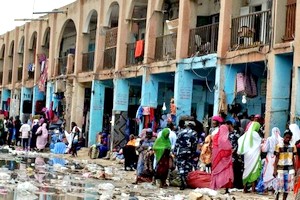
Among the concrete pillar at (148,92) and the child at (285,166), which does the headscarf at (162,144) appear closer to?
the child at (285,166)

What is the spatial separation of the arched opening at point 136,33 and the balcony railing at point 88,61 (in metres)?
2.84

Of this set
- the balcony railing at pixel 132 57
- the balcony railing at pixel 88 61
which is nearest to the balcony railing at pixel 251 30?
the balcony railing at pixel 132 57

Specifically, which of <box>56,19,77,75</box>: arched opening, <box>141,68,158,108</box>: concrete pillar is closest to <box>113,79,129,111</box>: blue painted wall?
<box>141,68,158,108</box>: concrete pillar

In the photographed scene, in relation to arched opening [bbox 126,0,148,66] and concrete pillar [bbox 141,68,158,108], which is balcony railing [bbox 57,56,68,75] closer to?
arched opening [bbox 126,0,148,66]

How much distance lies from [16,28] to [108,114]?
1296 cm

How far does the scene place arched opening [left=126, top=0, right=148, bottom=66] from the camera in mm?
25500

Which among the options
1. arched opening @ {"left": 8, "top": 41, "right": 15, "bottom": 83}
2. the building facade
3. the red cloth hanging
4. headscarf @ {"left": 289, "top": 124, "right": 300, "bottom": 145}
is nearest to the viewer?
headscarf @ {"left": 289, "top": 124, "right": 300, "bottom": 145}

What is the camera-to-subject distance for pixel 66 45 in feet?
124

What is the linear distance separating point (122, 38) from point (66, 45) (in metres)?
11.5

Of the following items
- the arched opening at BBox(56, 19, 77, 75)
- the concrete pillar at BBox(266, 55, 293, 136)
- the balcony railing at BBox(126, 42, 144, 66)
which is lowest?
the concrete pillar at BBox(266, 55, 293, 136)

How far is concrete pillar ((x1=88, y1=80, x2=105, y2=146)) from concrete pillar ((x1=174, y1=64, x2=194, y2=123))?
8.41 metres

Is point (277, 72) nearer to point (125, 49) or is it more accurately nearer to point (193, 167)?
point (193, 167)

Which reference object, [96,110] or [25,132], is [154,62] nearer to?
[96,110]

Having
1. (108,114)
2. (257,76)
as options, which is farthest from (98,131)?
(257,76)
